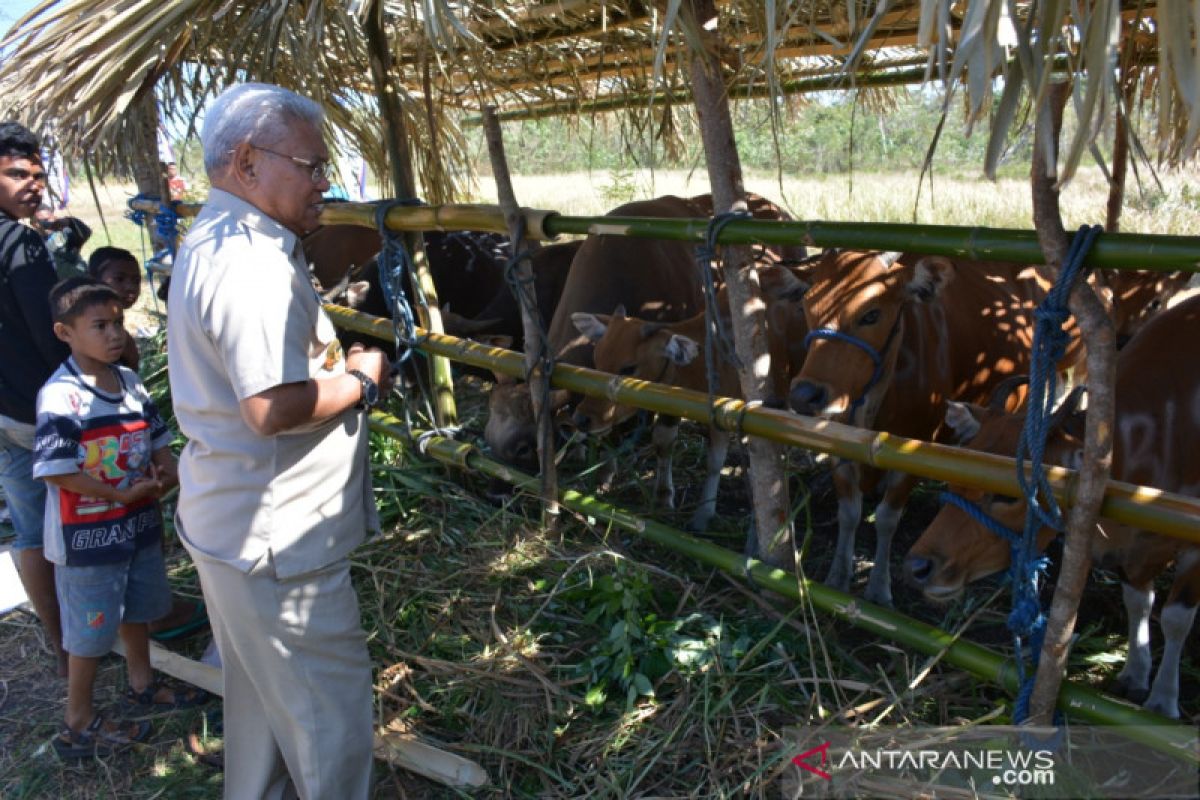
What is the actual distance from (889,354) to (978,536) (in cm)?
115

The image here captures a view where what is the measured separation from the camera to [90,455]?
3.31m

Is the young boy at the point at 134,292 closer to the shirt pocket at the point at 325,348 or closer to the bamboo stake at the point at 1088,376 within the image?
the shirt pocket at the point at 325,348

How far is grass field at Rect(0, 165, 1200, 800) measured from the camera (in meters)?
2.89

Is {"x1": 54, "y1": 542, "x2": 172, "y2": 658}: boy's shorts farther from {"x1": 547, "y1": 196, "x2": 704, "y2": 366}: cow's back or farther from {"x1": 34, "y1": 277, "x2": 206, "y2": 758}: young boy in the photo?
{"x1": 547, "y1": 196, "x2": 704, "y2": 366}: cow's back

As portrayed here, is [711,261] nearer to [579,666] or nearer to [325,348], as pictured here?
[325,348]

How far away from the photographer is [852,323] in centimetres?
383

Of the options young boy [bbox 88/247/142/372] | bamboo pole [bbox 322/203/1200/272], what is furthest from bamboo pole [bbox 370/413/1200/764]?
young boy [bbox 88/247/142/372]

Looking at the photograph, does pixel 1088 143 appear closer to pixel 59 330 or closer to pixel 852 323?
pixel 852 323

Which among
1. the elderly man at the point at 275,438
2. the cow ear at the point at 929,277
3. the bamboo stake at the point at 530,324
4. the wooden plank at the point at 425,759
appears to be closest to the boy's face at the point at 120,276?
the bamboo stake at the point at 530,324

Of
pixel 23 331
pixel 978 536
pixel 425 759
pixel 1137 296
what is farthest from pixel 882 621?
pixel 1137 296

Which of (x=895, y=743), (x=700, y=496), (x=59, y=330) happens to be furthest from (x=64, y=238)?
(x=895, y=743)

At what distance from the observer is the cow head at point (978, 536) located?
9.80ft

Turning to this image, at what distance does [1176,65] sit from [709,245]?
1.45 metres

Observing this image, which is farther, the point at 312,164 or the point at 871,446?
the point at 871,446
